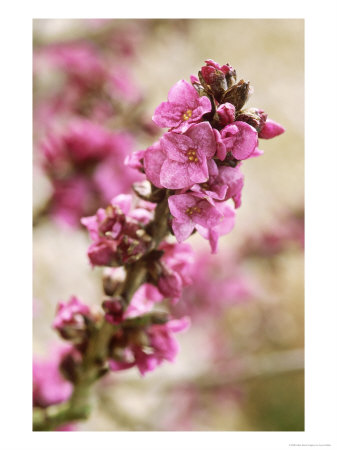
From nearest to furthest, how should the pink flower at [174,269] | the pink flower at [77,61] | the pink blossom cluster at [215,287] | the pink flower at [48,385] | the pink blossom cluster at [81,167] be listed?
the pink flower at [174,269] < the pink flower at [48,385] < the pink blossom cluster at [81,167] < the pink flower at [77,61] < the pink blossom cluster at [215,287]

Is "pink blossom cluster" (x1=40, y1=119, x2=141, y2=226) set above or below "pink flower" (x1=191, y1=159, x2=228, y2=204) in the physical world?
above

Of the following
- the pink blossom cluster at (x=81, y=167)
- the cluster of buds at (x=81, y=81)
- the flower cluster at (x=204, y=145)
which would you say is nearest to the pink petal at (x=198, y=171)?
the flower cluster at (x=204, y=145)

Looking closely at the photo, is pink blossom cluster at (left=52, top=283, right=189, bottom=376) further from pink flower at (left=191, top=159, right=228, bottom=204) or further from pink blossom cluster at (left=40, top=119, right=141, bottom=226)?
pink blossom cluster at (left=40, top=119, right=141, bottom=226)

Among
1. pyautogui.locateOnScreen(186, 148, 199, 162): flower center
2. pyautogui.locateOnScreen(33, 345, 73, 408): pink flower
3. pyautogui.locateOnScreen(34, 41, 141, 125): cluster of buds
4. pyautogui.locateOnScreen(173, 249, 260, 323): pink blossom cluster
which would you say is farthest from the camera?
pyautogui.locateOnScreen(173, 249, 260, 323): pink blossom cluster

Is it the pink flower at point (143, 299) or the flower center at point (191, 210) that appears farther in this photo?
the pink flower at point (143, 299)

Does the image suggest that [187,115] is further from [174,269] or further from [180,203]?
[174,269]

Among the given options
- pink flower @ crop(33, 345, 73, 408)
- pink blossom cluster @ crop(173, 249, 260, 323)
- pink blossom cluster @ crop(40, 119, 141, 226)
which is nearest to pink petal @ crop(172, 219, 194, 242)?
pink flower @ crop(33, 345, 73, 408)

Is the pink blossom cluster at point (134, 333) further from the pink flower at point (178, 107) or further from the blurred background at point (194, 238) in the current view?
the blurred background at point (194, 238)
